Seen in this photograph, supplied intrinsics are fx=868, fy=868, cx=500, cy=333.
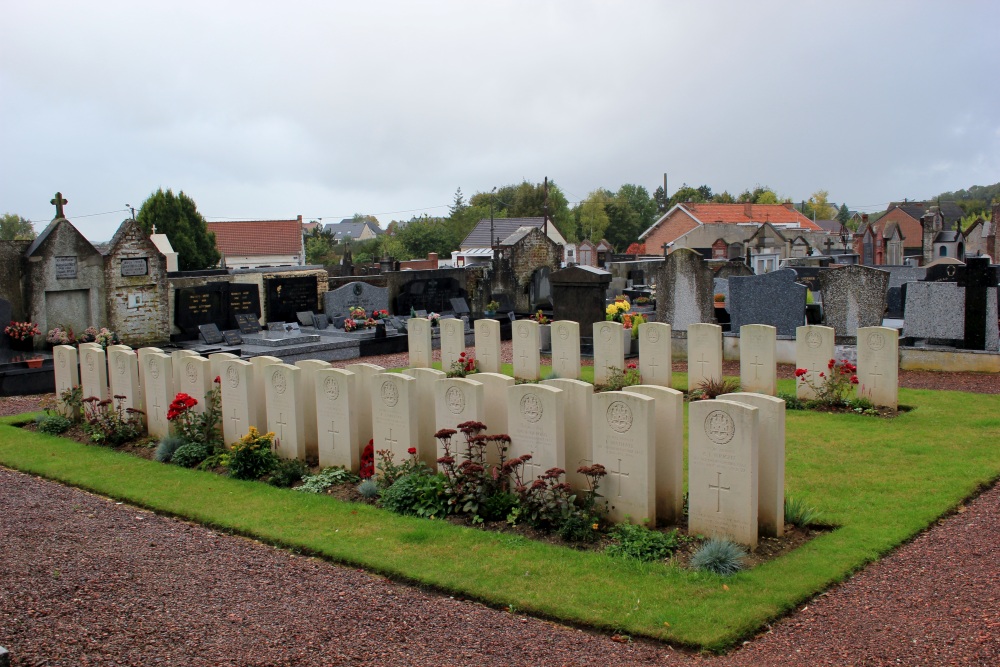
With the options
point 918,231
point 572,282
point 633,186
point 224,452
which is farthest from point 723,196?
point 224,452

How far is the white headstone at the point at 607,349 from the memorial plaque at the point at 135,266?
10.7 meters

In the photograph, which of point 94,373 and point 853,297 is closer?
point 94,373

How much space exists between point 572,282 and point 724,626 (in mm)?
13107

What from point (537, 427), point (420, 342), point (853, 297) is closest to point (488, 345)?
point (420, 342)

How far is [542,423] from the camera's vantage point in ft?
26.5

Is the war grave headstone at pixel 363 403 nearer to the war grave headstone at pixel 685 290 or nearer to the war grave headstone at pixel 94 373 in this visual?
the war grave headstone at pixel 94 373

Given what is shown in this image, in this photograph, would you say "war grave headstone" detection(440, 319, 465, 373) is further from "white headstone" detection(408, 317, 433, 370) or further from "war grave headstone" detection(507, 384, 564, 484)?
"war grave headstone" detection(507, 384, 564, 484)

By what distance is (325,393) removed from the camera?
9.81m

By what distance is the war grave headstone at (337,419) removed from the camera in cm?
960

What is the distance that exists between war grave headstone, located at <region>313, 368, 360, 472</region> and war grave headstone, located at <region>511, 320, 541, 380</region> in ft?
18.5

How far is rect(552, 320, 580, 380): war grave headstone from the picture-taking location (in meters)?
14.9

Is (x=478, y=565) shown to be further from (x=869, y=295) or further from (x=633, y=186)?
(x=633, y=186)

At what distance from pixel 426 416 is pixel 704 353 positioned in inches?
225

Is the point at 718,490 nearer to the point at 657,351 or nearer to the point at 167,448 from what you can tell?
the point at 167,448
